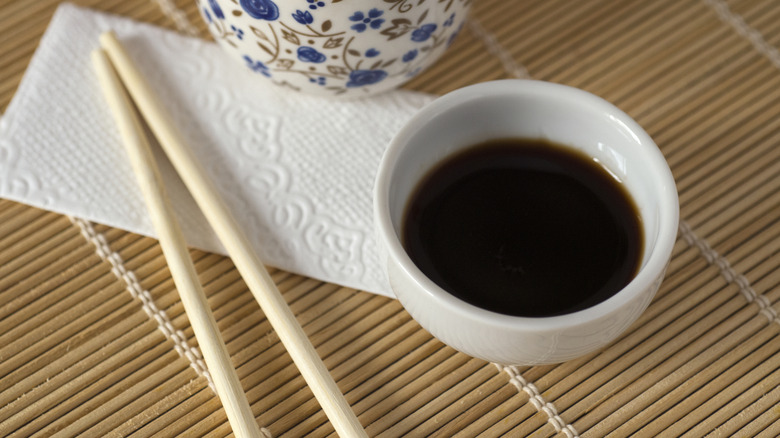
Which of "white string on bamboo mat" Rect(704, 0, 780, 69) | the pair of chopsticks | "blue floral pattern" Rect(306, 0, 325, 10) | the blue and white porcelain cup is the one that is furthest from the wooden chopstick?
"white string on bamboo mat" Rect(704, 0, 780, 69)

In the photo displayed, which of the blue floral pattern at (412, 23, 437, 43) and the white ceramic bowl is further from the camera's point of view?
the blue floral pattern at (412, 23, 437, 43)

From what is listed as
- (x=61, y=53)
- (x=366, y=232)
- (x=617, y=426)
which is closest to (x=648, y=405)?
(x=617, y=426)

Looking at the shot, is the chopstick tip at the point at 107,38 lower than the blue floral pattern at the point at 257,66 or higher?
higher

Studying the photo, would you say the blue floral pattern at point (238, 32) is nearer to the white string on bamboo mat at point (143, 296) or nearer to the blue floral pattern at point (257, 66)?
the blue floral pattern at point (257, 66)

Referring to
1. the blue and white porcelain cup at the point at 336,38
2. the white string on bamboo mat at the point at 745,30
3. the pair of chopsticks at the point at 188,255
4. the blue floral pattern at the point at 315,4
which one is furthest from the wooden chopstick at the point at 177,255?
the white string on bamboo mat at the point at 745,30

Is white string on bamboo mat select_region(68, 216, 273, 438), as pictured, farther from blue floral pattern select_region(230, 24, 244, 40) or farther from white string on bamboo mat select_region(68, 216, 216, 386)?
blue floral pattern select_region(230, 24, 244, 40)

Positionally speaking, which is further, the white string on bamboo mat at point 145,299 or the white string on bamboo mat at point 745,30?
the white string on bamboo mat at point 745,30
